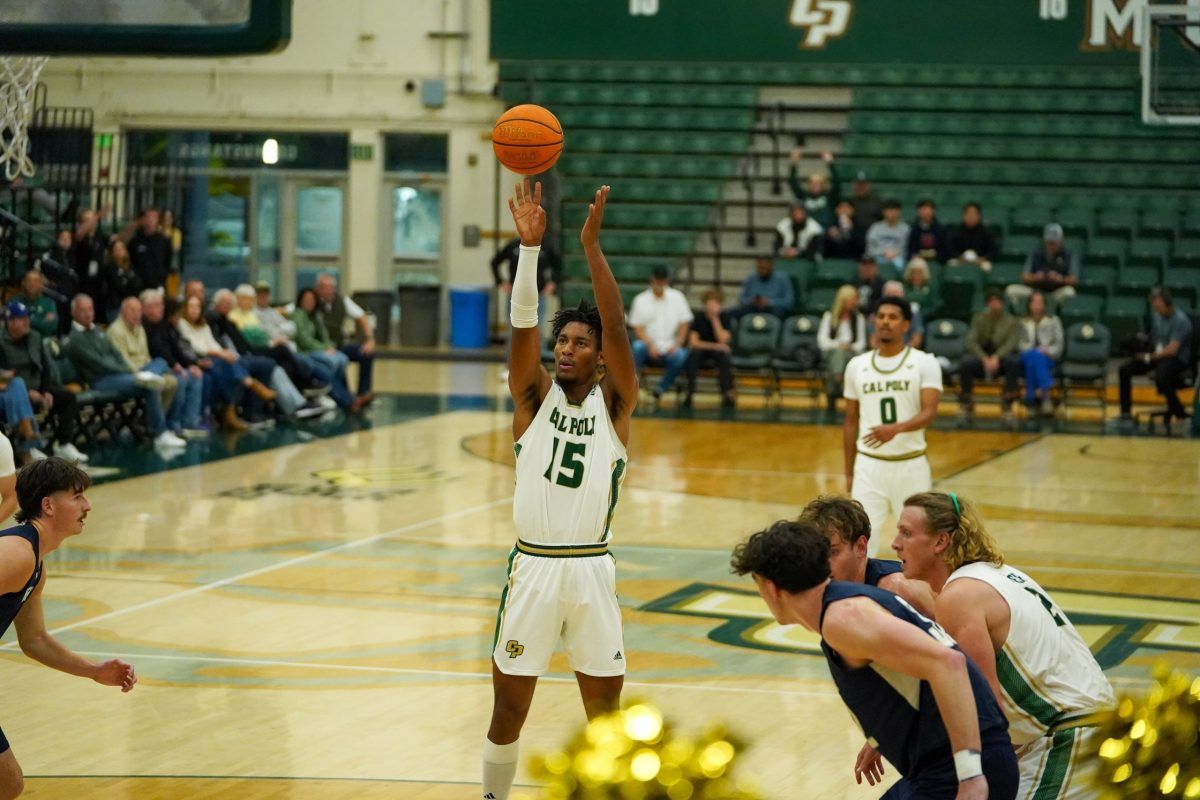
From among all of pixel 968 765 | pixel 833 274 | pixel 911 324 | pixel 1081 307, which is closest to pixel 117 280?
pixel 911 324

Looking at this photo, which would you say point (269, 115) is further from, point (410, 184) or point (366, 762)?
point (366, 762)

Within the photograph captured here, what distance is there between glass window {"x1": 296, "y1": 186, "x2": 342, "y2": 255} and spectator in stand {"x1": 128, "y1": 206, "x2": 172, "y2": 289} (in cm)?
922

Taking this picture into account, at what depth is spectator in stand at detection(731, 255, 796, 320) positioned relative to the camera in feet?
64.3

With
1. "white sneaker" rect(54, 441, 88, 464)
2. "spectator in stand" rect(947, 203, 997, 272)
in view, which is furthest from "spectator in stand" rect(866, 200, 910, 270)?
"white sneaker" rect(54, 441, 88, 464)

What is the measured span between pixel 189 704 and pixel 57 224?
12.0 metres

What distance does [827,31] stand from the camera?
2475 cm

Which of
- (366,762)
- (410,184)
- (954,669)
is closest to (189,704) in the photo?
(366,762)

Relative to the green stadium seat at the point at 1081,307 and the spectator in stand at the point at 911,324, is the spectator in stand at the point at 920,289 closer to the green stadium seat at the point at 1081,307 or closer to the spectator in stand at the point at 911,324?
the spectator in stand at the point at 911,324

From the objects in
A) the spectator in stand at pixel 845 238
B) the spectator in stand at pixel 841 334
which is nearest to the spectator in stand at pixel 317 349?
the spectator in stand at pixel 841 334

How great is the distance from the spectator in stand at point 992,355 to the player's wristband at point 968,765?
575 inches

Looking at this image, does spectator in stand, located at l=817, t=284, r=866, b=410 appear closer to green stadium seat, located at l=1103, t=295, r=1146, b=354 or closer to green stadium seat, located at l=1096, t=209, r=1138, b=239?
green stadium seat, located at l=1103, t=295, r=1146, b=354

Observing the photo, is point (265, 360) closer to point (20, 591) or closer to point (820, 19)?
point (820, 19)

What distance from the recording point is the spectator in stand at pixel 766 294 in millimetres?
19594

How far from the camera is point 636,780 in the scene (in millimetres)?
2826
